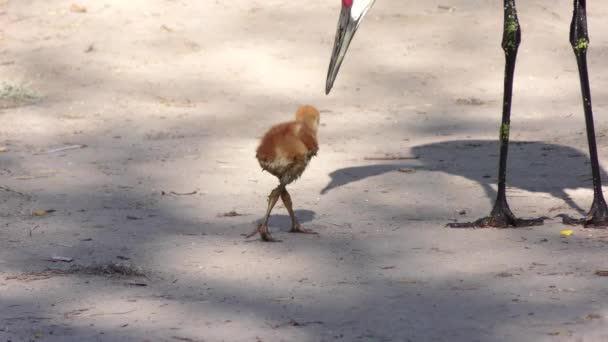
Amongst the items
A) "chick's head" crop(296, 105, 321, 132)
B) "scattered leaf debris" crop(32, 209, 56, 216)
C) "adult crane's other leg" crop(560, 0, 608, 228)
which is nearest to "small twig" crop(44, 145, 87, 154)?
"scattered leaf debris" crop(32, 209, 56, 216)

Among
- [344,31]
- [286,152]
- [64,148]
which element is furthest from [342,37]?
[64,148]

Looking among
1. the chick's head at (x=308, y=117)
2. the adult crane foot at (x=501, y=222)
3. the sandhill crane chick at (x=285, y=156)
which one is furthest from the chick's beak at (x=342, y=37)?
the adult crane foot at (x=501, y=222)

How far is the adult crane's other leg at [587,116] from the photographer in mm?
5215

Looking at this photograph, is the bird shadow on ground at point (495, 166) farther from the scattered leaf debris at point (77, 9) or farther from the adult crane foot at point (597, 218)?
the scattered leaf debris at point (77, 9)

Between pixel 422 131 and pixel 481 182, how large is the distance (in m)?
1.75

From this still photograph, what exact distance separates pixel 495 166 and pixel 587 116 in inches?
63.7

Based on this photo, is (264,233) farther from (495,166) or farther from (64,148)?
(64,148)

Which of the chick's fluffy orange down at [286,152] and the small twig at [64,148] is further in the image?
the small twig at [64,148]

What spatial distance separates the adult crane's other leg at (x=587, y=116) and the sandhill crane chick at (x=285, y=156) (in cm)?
138

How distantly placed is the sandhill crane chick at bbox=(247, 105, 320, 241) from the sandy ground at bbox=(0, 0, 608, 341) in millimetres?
148

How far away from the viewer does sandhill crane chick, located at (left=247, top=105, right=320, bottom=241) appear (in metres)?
5.15

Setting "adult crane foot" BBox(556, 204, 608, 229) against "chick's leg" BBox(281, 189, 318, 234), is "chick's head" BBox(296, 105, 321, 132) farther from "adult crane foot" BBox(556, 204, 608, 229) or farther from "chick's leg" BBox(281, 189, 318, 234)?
"adult crane foot" BBox(556, 204, 608, 229)

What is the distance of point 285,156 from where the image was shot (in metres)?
5.14

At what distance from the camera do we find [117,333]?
3.87 m
